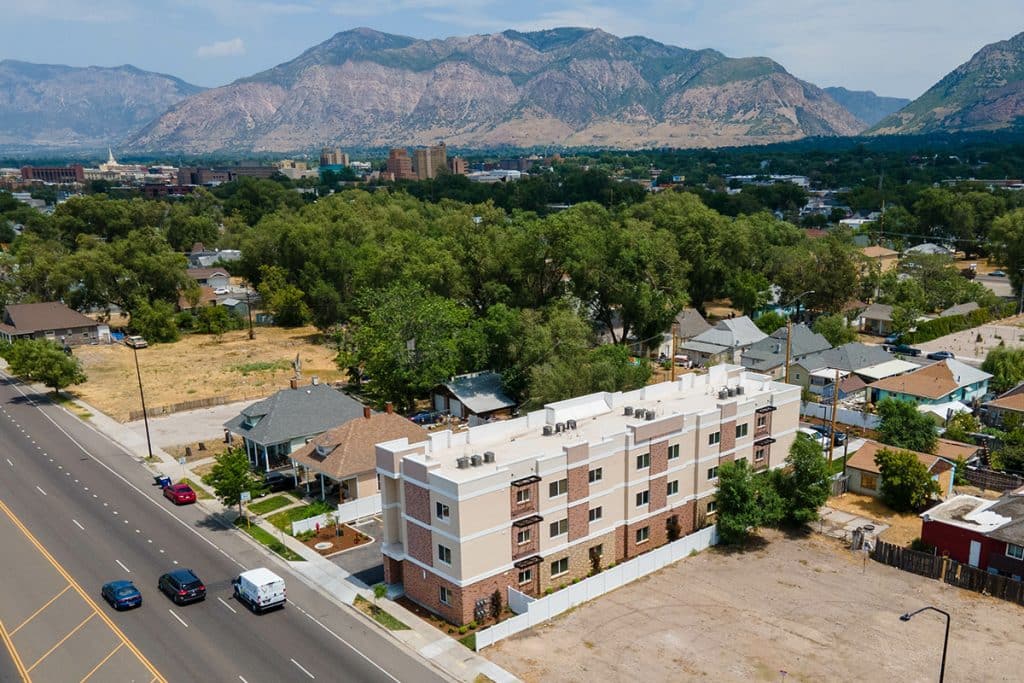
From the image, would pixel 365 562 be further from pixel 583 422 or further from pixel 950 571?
pixel 950 571

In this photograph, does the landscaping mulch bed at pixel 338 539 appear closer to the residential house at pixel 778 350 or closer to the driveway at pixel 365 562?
the driveway at pixel 365 562

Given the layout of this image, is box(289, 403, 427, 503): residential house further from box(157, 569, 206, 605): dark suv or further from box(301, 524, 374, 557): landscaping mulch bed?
box(157, 569, 206, 605): dark suv

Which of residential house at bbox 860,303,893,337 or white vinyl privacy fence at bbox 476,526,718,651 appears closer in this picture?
white vinyl privacy fence at bbox 476,526,718,651

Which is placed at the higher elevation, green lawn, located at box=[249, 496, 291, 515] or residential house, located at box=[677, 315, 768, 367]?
residential house, located at box=[677, 315, 768, 367]

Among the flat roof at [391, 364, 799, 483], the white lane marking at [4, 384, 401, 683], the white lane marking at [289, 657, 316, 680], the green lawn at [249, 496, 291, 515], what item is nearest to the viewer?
the white lane marking at [289, 657, 316, 680]

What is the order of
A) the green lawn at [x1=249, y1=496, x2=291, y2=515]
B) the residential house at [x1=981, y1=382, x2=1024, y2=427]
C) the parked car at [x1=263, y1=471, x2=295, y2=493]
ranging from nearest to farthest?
the green lawn at [x1=249, y1=496, x2=291, y2=515]
the parked car at [x1=263, y1=471, x2=295, y2=493]
the residential house at [x1=981, y1=382, x2=1024, y2=427]

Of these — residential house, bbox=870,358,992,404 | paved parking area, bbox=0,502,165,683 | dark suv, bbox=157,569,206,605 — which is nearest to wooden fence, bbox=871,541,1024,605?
residential house, bbox=870,358,992,404

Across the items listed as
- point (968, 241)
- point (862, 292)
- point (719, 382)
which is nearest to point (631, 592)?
point (719, 382)

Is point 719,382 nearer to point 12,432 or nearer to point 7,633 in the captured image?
point 7,633
